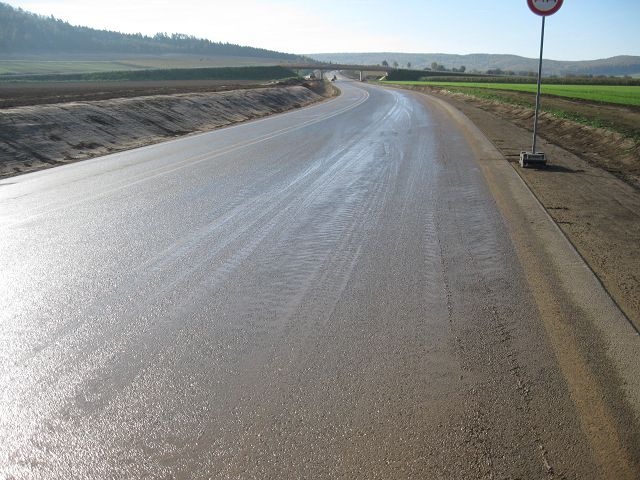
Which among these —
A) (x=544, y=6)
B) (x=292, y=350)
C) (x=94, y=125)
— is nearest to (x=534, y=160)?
(x=544, y=6)

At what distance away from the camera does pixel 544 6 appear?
11.0 metres

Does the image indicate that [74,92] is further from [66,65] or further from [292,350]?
[66,65]

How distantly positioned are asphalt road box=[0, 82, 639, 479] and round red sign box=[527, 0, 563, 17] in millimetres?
5161

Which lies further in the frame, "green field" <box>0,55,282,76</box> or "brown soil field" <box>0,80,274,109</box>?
"green field" <box>0,55,282,76</box>

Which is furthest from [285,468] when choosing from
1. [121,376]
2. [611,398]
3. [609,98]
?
[609,98]

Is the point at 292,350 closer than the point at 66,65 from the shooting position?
Yes

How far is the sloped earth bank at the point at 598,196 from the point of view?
5.73 m

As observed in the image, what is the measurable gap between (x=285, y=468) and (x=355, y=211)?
217 inches

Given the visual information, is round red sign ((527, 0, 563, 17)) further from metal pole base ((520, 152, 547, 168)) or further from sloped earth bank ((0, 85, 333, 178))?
sloped earth bank ((0, 85, 333, 178))

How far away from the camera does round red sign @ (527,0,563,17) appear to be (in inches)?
430

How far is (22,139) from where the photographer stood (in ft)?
51.6

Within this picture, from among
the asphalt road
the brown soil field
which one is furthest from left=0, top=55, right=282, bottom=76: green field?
the asphalt road

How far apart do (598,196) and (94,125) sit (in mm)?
16380

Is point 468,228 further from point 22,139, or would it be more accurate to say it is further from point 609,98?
point 609,98
